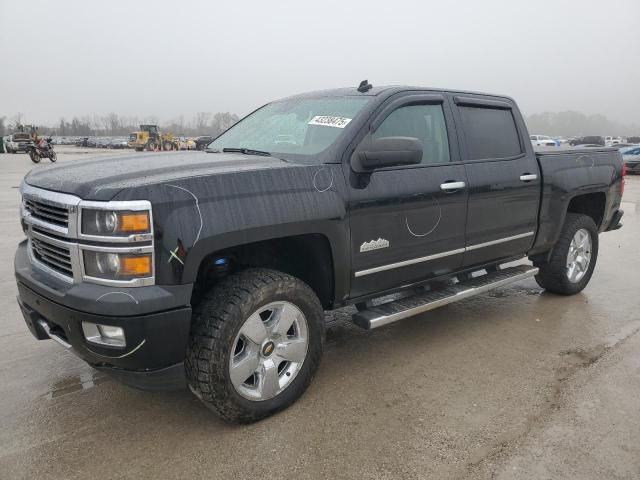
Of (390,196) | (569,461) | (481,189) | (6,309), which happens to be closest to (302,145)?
(390,196)

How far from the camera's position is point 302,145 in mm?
3273

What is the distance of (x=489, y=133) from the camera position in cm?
414

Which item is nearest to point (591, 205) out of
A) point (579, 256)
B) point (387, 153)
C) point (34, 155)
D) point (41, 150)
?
point (579, 256)

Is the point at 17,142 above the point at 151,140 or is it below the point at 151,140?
above

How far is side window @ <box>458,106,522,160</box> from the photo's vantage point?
393cm

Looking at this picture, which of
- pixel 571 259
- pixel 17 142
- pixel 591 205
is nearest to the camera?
pixel 571 259

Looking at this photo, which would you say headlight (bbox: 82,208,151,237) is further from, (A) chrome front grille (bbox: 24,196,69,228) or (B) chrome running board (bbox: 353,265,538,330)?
(B) chrome running board (bbox: 353,265,538,330)

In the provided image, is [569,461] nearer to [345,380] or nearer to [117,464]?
[345,380]

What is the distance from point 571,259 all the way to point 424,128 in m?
2.46

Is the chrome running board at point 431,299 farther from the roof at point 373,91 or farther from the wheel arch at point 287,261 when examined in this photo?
the roof at point 373,91

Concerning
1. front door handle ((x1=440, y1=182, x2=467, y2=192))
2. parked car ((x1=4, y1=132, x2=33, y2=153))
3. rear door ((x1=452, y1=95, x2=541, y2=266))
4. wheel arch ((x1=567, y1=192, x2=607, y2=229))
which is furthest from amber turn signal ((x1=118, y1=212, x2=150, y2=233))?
parked car ((x1=4, y1=132, x2=33, y2=153))

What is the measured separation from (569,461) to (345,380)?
1.36 metres

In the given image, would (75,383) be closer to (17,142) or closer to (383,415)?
(383,415)

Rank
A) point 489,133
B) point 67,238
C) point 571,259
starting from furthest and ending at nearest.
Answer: point 571,259
point 489,133
point 67,238
